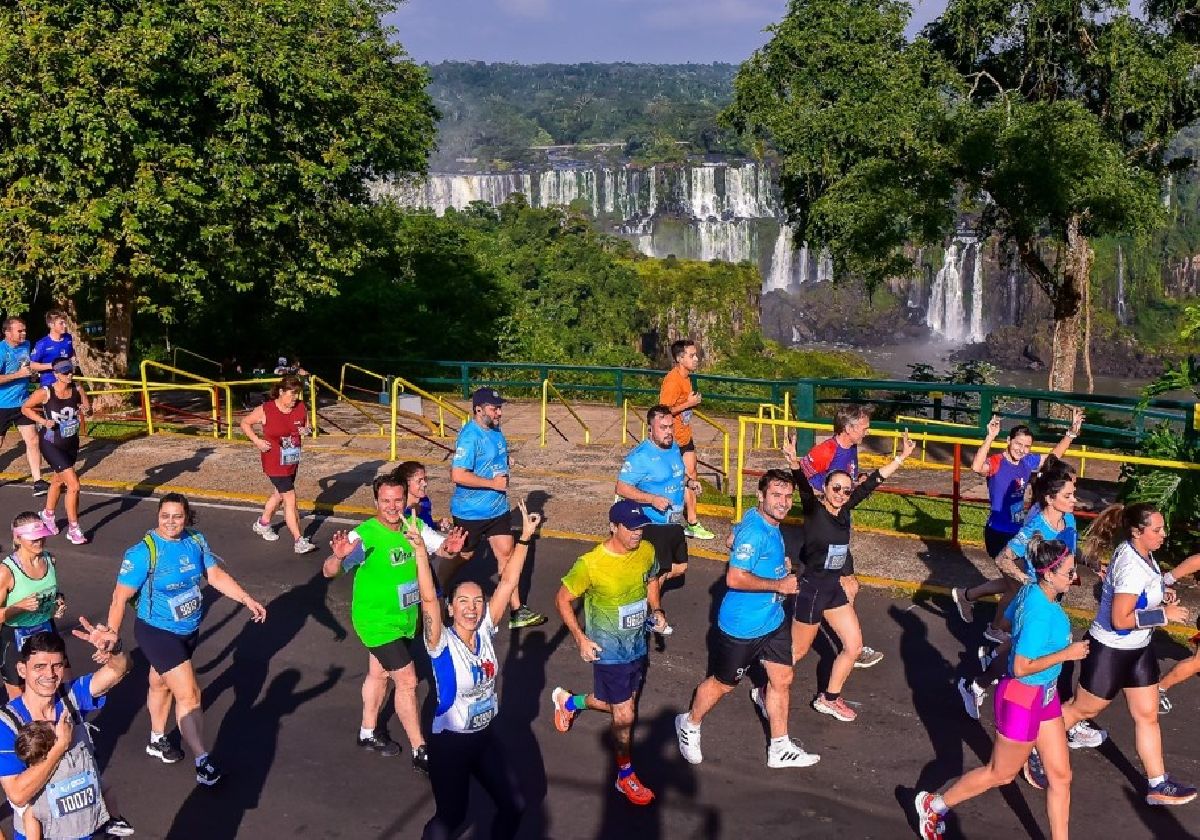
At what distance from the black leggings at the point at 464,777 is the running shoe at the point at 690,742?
1.61 meters

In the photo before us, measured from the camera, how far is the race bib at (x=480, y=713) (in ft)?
16.7

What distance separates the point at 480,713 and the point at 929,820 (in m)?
2.35

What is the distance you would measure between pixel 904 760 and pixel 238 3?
15360 millimetres

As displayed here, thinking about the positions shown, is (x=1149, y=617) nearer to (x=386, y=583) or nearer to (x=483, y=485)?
(x=386, y=583)

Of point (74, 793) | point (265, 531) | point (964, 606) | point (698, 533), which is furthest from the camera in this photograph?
point (265, 531)

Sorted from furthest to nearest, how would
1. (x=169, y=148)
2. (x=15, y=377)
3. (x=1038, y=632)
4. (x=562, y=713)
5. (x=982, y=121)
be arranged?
(x=982, y=121) < (x=169, y=148) < (x=15, y=377) < (x=562, y=713) < (x=1038, y=632)

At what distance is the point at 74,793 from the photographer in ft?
15.3

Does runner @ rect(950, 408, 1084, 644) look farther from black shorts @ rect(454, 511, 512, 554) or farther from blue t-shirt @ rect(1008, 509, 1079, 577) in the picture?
black shorts @ rect(454, 511, 512, 554)

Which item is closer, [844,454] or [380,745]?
[380,745]

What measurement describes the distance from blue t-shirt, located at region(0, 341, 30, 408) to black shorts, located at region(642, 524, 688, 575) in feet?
22.6

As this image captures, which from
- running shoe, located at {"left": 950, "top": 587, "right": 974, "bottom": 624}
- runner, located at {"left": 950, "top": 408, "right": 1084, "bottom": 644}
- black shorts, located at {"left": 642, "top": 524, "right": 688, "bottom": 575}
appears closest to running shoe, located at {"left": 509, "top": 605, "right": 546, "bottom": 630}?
black shorts, located at {"left": 642, "top": 524, "right": 688, "bottom": 575}

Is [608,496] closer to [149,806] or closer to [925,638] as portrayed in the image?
[925,638]

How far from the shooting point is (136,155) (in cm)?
1537

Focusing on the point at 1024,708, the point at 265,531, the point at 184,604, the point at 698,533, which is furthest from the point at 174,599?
the point at 698,533
